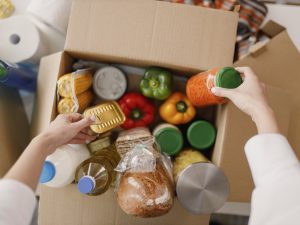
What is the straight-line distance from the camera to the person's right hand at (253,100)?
23.7 inches

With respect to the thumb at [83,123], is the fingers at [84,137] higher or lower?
lower

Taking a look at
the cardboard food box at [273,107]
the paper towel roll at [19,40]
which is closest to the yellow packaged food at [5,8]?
Result: the paper towel roll at [19,40]

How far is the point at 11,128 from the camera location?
88 centimetres

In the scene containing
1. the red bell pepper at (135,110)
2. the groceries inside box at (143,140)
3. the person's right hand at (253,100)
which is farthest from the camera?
the red bell pepper at (135,110)

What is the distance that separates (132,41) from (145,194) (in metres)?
0.36

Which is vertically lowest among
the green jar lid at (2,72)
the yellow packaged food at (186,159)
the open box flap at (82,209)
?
the open box flap at (82,209)

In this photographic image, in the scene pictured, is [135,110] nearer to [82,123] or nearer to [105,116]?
[105,116]

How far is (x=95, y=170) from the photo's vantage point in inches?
29.5

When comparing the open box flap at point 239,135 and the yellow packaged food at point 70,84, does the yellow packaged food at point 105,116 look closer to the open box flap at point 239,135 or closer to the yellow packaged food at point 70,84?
the yellow packaged food at point 70,84

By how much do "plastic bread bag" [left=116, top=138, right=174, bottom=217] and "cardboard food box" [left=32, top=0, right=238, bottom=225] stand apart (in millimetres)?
76

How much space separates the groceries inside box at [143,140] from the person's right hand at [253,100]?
2 centimetres

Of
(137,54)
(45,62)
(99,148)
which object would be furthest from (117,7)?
(99,148)

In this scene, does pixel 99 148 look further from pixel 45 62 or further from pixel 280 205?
pixel 280 205

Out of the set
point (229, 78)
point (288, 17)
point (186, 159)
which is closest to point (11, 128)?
point (186, 159)
